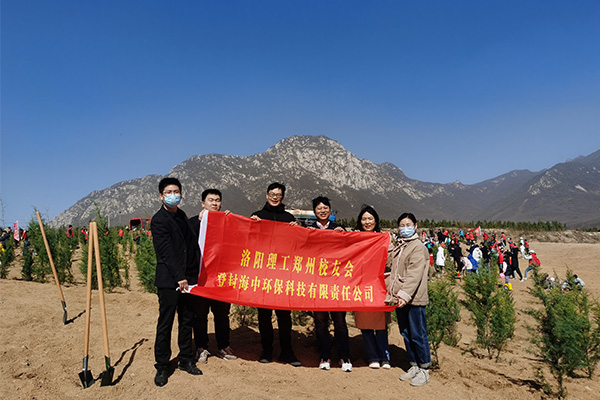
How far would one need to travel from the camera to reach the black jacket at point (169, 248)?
403 centimetres

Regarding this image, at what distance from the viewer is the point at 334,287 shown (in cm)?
496

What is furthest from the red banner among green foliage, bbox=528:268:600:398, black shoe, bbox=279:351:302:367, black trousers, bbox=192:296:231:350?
green foliage, bbox=528:268:600:398

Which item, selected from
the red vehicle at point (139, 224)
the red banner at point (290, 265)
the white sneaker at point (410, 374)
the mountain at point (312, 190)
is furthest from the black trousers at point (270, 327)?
the mountain at point (312, 190)

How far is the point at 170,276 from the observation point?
405 centimetres

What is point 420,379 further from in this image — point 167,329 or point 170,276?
point 170,276

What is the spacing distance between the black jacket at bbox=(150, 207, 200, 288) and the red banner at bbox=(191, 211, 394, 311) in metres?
0.51

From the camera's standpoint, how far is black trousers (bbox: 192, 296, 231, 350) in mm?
4703

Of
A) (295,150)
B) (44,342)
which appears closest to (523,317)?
(44,342)

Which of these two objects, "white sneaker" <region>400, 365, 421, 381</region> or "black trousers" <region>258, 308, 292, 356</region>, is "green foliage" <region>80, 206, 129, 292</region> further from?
"white sneaker" <region>400, 365, 421, 381</region>

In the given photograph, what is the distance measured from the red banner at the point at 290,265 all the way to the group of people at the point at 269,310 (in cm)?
16

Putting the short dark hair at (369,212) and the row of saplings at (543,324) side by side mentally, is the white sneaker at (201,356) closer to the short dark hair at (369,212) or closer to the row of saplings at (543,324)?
the short dark hair at (369,212)

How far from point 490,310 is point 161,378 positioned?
19.1 ft

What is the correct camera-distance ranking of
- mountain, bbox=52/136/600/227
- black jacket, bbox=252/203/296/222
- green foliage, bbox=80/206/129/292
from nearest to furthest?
black jacket, bbox=252/203/296/222, green foliage, bbox=80/206/129/292, mountain, bbox=52/136/600/227

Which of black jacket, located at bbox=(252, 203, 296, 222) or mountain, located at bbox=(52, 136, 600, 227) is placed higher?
mountain, located at bbox=(52, 136, 600, 227)
